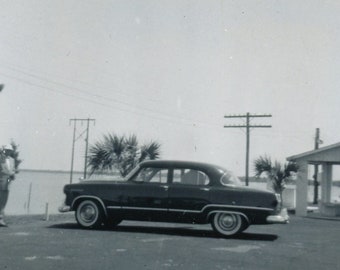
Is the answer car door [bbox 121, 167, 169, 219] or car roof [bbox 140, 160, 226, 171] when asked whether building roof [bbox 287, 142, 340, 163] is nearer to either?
car roof [bbox 140, 160, 226, 171]

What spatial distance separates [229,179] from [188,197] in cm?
93

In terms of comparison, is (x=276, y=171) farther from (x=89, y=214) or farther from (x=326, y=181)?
(x=89, y=214)

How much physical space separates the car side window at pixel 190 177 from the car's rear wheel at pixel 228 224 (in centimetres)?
73

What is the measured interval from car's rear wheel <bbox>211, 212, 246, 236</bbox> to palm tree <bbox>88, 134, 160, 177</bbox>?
9.08 meters

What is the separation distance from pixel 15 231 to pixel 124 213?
2.17 m

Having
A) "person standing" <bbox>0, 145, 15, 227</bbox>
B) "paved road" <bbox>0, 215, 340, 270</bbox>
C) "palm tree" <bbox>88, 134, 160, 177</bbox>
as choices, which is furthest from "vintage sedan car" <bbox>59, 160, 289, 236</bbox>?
"palm tree" <bbox>88, 134, 160, 177</bbox>

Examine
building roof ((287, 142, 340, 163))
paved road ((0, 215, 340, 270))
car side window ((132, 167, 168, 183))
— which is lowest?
paved road ((0, 215, 340, 270))

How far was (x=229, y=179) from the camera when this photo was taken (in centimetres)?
1088

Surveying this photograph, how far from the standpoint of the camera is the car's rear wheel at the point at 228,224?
1048 cm

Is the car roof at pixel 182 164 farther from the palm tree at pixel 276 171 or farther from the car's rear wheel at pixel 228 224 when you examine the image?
the palm tree at pixel 276 171

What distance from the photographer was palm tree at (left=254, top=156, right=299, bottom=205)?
82.9 feet

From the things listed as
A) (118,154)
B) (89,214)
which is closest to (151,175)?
(89,214)

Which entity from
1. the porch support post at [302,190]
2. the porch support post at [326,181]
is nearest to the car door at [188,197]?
the porch support post at [302,190]

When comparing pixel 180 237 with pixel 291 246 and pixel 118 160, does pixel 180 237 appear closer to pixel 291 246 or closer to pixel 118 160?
pixel 291 246
